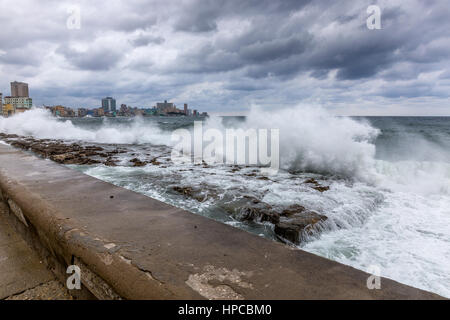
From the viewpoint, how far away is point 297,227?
346cm

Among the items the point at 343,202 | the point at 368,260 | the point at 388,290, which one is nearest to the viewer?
the point at 388,290

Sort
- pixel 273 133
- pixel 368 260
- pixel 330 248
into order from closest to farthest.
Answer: pixel 368 260, pixel 330 248, pixel 273 133

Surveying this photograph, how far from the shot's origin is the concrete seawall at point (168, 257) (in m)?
1.12

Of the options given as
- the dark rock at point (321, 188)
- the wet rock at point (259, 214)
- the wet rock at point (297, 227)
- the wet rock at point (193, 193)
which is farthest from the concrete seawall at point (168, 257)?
the dark rock at point (321, 188)

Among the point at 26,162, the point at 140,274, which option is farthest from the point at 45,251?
the point at 26,162

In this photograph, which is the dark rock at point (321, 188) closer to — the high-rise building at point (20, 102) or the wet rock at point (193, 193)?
the wet rock at point (193, 193)

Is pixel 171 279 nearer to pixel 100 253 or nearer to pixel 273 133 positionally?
pixel 100 253

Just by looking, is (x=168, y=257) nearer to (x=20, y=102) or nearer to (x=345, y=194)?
(x=345, y=194)

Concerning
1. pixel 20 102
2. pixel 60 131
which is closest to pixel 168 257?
pixel 60 131

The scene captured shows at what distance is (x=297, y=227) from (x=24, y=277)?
293cm

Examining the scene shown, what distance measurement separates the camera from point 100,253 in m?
1.37

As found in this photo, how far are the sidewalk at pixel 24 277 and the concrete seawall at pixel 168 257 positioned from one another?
0.21 feet
